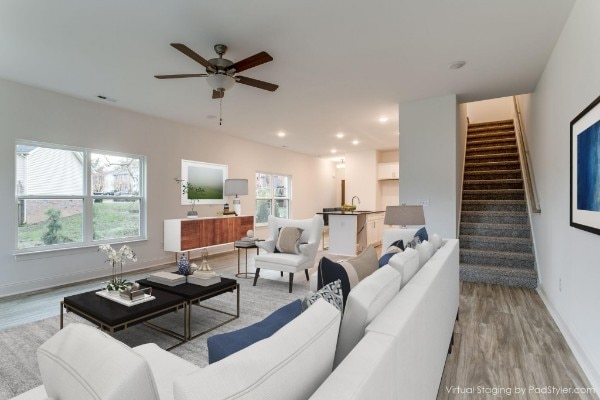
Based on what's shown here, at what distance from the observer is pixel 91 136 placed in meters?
4.57

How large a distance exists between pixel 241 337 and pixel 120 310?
1.86 m

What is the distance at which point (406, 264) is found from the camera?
1671 millimetres

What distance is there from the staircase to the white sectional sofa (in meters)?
3.73

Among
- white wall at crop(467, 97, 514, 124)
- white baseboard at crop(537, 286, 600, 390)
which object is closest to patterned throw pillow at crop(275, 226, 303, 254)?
white baseboard at crop(537, 286, 600, 390)

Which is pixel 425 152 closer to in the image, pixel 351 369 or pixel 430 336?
pixel 430 336

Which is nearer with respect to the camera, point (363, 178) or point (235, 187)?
point (235, 187)

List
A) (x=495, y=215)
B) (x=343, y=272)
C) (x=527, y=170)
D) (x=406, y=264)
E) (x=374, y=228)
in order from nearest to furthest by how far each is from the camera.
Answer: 1. (x=343, y=272)
2. (x=406, y=264)
3. (x=527, y=170)
4. (x=495, y=215)
5. (x=374, y=228)

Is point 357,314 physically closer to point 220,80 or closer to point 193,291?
point 193,291

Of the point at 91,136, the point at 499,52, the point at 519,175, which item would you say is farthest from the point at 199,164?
the point at 519,175

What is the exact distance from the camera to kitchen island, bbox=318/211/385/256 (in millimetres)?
6254

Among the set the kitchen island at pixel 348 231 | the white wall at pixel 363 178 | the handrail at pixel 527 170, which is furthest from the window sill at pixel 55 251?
the white wall at pixel 363 178

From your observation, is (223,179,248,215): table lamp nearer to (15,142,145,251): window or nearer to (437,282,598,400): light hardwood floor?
(15,142,145,251): window

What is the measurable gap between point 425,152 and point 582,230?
2.51 meters

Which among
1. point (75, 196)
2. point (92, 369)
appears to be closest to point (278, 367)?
point (92, 369)
